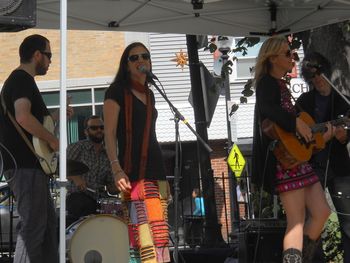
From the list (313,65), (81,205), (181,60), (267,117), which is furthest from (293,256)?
(181,60)

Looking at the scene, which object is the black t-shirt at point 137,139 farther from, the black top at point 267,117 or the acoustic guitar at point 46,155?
the black top at point 267,117

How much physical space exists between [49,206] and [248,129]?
1237 cm

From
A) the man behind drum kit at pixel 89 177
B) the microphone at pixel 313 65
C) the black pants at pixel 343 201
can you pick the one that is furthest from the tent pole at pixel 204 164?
the microphone at pixel 313 65

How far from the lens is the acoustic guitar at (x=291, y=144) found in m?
4.66

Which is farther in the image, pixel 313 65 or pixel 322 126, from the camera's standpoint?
pixel 313 65

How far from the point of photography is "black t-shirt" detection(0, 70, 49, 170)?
185 inches

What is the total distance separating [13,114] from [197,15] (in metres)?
2.34

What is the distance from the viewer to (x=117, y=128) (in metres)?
4.57

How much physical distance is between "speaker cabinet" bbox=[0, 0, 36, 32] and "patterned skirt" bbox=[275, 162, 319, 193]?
2.07 meters

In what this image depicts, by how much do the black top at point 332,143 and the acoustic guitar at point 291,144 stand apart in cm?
60

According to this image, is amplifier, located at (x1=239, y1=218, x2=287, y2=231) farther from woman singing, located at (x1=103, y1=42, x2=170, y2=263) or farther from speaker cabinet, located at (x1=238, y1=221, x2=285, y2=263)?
woman singing, located at (x1=103, y1=42, x2=170, y2=263)

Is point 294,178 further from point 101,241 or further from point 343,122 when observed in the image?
point 101,241

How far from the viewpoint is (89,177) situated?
711 cm

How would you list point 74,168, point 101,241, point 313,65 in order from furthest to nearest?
point 74,168, point 313,65, point 101,241
